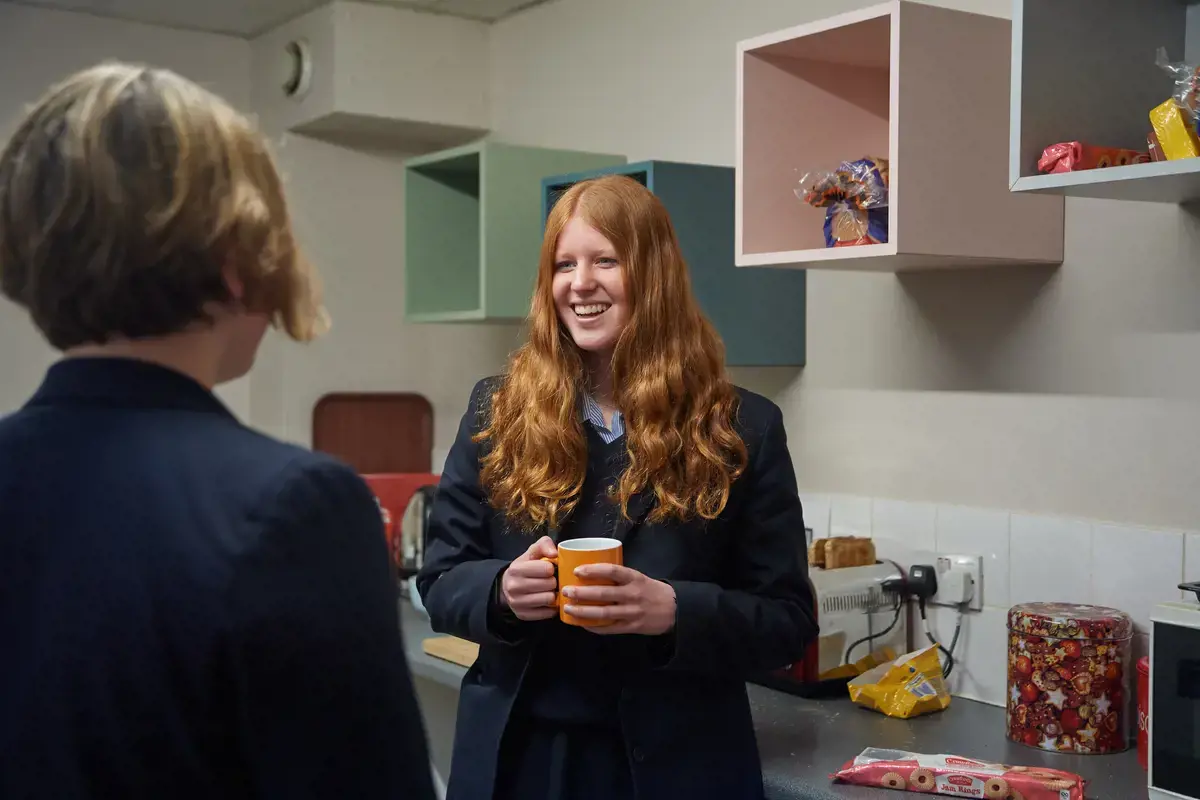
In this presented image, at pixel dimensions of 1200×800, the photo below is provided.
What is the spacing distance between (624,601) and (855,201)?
34.7 inches

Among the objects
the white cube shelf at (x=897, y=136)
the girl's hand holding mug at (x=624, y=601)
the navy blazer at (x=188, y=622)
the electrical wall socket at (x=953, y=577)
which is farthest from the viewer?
the electrical wall socket at (x=953, y=577)

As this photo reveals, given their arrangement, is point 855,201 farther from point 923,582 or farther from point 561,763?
point 561,763

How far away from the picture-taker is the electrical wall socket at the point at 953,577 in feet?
6.96

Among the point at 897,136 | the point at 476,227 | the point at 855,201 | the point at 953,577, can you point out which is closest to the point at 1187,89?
the point at 897,136

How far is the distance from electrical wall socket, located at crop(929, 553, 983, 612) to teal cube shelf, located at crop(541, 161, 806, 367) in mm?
521

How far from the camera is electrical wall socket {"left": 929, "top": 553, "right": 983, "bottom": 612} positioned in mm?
2121

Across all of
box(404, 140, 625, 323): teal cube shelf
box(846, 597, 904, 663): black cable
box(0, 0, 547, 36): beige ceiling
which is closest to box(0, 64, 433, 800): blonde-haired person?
box(846, 597, 904, 663): black cable

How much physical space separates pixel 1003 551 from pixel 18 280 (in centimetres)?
173

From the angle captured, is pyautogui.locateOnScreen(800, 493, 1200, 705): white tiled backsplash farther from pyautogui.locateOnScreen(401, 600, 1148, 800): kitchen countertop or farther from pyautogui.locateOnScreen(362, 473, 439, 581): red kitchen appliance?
pyautogui.locateOnScreen(362, 473, 439, 581): red kitchen appliance

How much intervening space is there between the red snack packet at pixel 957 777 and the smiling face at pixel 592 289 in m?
0.66

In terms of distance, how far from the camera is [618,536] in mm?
1548

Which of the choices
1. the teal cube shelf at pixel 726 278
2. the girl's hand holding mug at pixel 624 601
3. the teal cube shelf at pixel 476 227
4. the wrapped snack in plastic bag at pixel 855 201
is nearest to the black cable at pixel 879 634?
the teal cube shelf at pixel 726 278

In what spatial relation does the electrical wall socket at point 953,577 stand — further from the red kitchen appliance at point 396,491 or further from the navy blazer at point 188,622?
the navy blazer at point 188,622

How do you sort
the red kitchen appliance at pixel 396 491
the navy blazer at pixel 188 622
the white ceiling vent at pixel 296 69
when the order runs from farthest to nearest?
the white ceiling vent at pixel 296 69, the red kitchen appliance at pixel 396 491, the navy blazer at pixel 188 622
